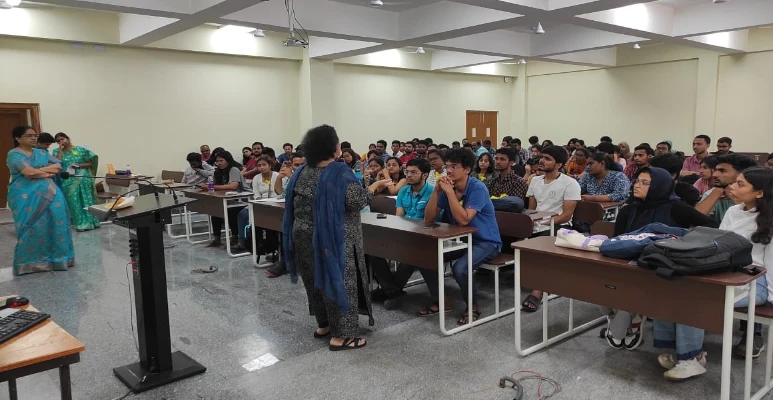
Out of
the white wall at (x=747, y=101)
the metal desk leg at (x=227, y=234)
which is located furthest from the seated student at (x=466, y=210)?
the white wall at (x=747, y=101)

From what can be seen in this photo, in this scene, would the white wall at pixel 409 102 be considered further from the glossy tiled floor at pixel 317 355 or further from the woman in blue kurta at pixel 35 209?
the glossy tiled floor at pixel 317 355

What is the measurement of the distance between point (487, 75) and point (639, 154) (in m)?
8.59

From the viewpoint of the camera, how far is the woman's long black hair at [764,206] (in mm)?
2471

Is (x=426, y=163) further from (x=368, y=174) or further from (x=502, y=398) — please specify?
(x=368, y=174)

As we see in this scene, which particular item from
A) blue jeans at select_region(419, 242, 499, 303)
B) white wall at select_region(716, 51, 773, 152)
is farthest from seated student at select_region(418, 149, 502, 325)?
white wall at select_region(716, 51, 773, 152)

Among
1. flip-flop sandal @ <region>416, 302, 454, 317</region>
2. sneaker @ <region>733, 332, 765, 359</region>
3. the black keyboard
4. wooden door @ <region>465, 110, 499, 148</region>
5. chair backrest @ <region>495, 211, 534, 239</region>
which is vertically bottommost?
flip-flop sandal @ <region>416, 302, 454, 317</region>

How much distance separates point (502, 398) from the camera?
254 cm

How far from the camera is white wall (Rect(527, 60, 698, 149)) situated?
435 inches

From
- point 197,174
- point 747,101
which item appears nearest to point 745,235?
point 197,174

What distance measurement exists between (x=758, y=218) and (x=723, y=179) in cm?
73

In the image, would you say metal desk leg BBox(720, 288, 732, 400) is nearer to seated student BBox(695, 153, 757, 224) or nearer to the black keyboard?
seated student BBox(695, 153, 757, 224)

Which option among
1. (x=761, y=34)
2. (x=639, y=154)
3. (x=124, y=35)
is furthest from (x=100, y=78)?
(x=761, y=34)

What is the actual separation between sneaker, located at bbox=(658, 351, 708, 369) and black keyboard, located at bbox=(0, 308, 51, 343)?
9.13ft

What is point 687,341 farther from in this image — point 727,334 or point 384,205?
point 384,205
